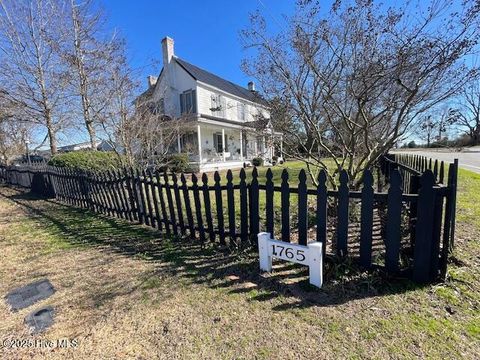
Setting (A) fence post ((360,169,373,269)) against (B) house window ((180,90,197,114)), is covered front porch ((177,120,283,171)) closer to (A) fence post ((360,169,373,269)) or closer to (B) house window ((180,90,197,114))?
(B) house window ((180,90,197,114))

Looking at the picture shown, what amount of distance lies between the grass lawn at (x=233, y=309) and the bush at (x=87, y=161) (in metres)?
6.64

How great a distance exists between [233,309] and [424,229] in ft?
6.81

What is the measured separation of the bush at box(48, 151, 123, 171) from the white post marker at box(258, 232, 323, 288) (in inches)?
316

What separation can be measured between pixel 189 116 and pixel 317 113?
41.7ft

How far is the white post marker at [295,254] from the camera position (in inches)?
110

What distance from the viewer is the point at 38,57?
524 inches

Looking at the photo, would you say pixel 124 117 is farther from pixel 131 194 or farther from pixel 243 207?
pixel 243 207

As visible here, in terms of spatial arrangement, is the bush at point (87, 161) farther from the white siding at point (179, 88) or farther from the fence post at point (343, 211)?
the fence post at point (343, 211)

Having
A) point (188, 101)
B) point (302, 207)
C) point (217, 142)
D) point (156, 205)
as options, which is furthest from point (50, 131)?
point (302, 207)

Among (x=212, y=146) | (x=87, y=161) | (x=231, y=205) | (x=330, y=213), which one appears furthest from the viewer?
(x=212, y=146)

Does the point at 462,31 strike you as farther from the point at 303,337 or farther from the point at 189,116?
the point at 189,116

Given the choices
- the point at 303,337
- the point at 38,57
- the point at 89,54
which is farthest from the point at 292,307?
the point at 38,57

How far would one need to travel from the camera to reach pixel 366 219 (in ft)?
9.34

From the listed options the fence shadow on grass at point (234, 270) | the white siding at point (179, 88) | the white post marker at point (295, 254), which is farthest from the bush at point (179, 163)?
the white post marker at point (295, 254)
